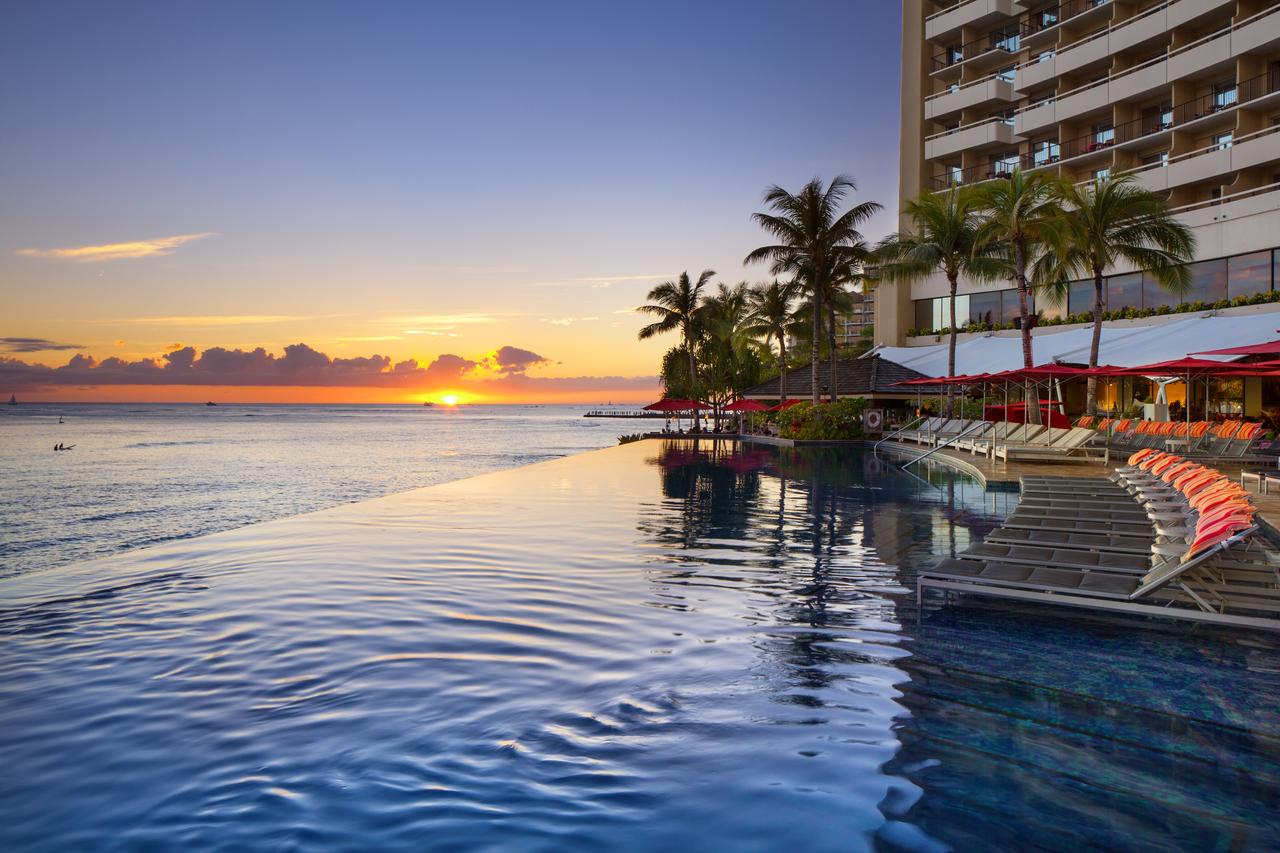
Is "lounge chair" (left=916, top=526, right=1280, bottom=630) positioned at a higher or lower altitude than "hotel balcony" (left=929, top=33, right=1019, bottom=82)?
lower

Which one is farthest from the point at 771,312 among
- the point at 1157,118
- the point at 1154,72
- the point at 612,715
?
the point at 612,715

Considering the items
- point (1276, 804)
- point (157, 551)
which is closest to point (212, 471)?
point (157, 551)

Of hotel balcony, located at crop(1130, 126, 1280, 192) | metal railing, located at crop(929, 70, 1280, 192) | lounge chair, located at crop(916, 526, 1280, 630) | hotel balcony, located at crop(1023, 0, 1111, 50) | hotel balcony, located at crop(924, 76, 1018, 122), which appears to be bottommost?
lounge chair, located at crop(916, 526, 1280, 630)

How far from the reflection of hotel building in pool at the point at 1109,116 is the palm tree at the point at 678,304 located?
1130cm

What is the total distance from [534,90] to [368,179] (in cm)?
897

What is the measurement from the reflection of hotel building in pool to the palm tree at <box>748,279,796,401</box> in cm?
580

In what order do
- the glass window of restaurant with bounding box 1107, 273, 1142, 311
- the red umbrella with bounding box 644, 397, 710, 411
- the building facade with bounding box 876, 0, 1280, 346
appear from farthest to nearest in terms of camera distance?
the red umbrella with bounding box 644, 397, 710, 411
the glass window of restaurant with bounding box 1107, 273, 1142, 311
the building facade with bounding box 876, 0, 1280, 346

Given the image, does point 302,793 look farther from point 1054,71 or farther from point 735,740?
point 1054,71

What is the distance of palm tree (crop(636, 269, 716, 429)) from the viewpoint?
5175 cm

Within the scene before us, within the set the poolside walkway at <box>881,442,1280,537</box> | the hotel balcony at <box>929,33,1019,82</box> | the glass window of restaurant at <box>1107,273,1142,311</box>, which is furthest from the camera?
the hotel balcony at <box>929,33,1019,82</box>

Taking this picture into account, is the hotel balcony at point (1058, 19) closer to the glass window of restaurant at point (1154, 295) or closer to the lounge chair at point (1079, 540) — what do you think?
the glass window of restaurant at point (1154, 295)

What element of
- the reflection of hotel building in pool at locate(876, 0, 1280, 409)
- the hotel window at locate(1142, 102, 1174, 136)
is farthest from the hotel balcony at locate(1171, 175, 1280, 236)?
the hotel window at locate(1142, 102, 1174, 136)

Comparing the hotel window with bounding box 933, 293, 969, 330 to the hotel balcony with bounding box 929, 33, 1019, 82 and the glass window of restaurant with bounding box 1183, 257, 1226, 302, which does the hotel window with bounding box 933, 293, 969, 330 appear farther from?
the hotel balcony with bounding box 929, 33, 1019, 82

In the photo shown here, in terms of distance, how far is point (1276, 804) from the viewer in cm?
360
